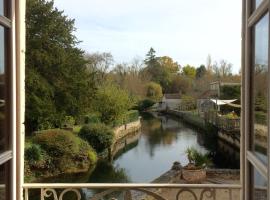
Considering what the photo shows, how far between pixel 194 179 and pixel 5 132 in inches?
336

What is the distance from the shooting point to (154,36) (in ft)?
119

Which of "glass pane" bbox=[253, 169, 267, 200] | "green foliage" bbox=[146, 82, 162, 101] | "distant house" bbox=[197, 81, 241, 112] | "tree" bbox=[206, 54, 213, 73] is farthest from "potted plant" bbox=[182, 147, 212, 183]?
"tree" bbox=[206, 54, 213, 73]

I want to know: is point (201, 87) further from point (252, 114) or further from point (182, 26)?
point (252, 114)

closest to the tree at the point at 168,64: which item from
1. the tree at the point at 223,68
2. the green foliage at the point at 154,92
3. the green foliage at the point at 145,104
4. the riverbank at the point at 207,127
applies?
the green foliage at the point at 154,92

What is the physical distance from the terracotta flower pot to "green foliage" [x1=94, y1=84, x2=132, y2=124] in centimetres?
1260

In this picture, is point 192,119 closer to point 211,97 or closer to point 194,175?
point 211,97

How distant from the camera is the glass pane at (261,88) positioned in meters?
1.24

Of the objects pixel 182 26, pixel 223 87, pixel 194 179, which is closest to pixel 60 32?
pixel 194 179

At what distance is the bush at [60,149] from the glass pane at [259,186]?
520 inches

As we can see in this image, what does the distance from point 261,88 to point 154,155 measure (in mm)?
19821

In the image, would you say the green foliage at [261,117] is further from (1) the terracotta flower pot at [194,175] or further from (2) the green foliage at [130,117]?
(2) the green foliage at [130,117]

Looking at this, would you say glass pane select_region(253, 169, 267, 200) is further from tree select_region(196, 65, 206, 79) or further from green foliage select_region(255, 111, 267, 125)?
tree select_region(196, 65, 206, 79)

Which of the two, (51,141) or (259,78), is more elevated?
(259,78)

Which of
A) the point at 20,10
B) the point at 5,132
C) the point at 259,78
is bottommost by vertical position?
the point at 5,132
